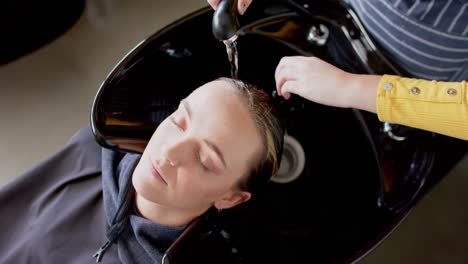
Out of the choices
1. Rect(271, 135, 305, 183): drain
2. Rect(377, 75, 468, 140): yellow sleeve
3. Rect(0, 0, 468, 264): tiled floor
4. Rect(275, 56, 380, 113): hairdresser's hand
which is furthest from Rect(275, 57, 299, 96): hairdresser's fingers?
Rect(0, 0, 468, 264): tiled floor

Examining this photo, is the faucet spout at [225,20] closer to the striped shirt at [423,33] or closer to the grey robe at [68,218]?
the striped shirt at [423,33]

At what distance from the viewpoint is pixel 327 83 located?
0.63 metres

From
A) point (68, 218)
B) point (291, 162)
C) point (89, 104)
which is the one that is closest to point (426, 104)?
point (291, 162)

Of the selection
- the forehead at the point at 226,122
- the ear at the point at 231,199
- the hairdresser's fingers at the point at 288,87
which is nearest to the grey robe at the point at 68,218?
the ear at the point at 231,199

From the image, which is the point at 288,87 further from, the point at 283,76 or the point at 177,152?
the point at 177,152

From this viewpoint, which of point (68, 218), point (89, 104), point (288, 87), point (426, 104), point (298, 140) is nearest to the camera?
point (426, 104)

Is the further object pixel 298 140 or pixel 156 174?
pixel 298 140

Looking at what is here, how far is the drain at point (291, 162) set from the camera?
90cm

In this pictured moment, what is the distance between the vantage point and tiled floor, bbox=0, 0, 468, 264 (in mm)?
1166

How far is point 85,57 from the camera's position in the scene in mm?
1345

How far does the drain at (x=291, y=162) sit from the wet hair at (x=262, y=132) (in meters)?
0.14

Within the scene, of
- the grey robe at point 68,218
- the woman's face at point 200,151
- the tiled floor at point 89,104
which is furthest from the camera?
the tiled floor at point 89,104

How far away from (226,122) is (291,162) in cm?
29

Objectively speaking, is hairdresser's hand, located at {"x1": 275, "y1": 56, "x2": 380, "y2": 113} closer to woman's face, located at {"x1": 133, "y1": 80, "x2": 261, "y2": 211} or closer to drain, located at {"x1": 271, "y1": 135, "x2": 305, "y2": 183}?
woman's face, located at {"x1": 133, "y1": 80, "x2": 261, "y2": 211}
